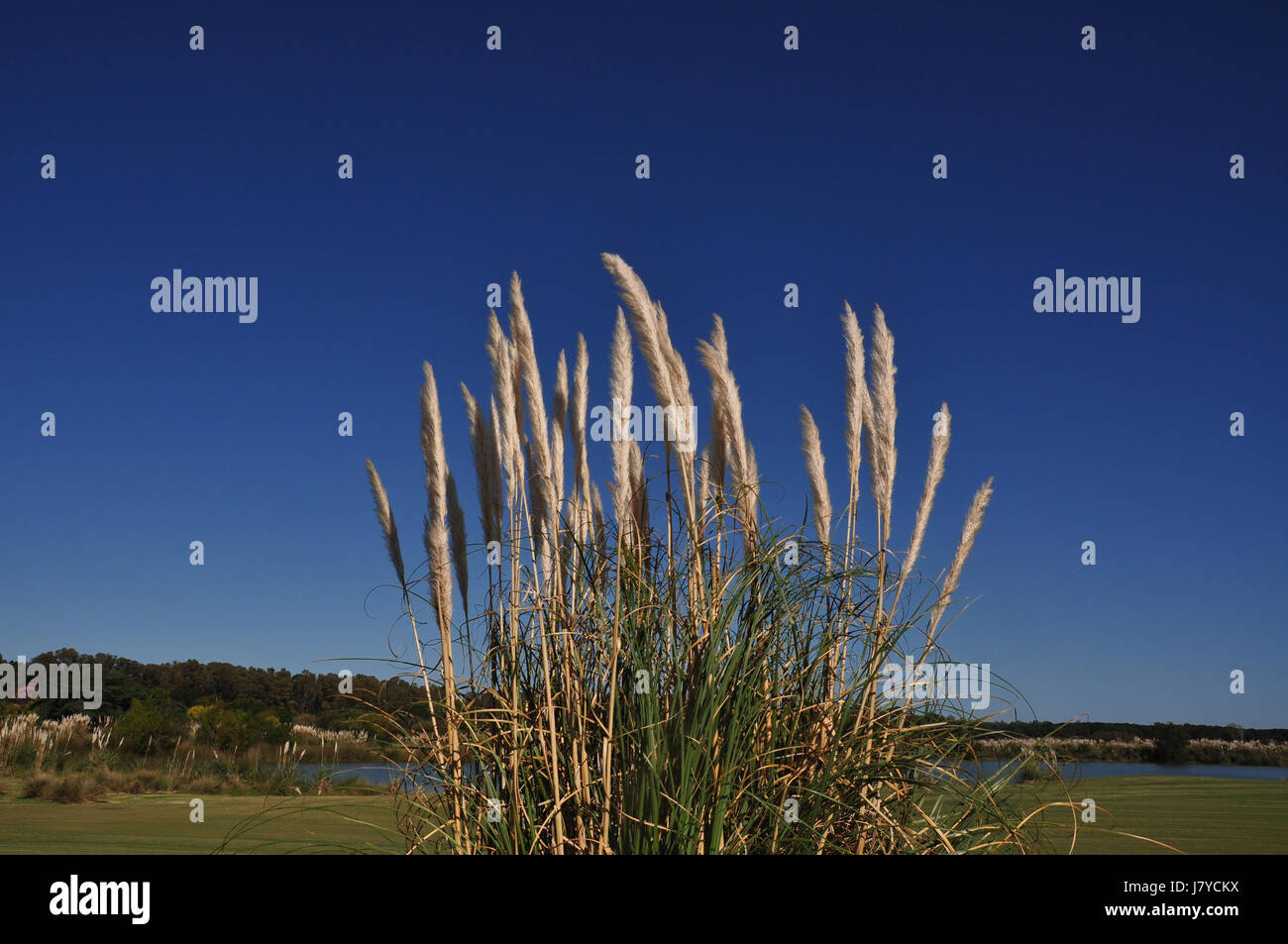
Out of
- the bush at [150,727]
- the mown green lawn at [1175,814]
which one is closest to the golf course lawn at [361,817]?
the mown green lawn at [1175,814]

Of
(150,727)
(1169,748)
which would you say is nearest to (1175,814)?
(1169,748)

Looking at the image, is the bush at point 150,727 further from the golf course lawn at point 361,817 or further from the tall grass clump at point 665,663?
the tall grass clump at point 665,663

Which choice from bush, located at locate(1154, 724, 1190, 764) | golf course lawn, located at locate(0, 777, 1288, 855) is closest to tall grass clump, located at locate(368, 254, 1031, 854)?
golf course lawn, located at locate(0, 777, 1288, 855)

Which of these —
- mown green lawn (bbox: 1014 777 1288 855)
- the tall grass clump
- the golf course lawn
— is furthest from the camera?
the golf course lawn

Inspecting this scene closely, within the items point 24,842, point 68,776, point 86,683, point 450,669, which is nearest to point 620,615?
point 450,669

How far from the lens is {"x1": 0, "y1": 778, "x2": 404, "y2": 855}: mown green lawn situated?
15.0 feet

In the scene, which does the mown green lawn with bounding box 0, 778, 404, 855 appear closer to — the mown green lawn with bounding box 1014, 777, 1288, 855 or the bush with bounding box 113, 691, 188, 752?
the bush with bounding box 113, 691, 188, 752

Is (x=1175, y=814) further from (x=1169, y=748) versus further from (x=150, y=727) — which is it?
(x=150, y=727)

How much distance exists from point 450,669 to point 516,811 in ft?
1.91

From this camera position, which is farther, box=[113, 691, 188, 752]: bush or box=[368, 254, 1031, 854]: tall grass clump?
box=[113, 691, 188, 752]: bush

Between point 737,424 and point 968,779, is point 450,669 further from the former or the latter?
point 968,779

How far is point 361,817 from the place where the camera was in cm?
369

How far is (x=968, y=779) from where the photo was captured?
275cm

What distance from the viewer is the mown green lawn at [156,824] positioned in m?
4.57
